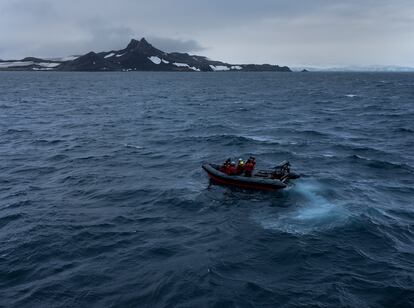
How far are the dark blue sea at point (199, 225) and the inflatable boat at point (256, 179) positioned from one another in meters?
0.65

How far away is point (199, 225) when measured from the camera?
22.5 m

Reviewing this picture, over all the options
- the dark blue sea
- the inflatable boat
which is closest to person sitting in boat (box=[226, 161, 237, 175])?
the inflatable boat

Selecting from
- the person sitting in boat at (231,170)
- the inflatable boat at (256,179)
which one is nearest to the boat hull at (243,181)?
the inflatable boat at (256,179)

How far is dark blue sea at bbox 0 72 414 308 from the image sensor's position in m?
16.0

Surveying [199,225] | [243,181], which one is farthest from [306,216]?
[199,225]

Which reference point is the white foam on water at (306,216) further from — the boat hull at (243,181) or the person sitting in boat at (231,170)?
the person sitting in boat at (231,170)

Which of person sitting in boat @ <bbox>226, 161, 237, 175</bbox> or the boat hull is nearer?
the boat hull

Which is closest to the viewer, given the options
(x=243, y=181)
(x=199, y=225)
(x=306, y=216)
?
(x=199, y=225)

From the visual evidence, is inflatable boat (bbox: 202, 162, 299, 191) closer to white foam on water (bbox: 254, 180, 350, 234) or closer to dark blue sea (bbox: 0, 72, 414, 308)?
dark blue sea (bbox: 0, 72, 414, 308)

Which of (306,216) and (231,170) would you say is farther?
(231,170)

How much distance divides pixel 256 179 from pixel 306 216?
5153mm

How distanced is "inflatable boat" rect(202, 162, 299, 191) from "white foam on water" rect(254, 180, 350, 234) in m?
1.38

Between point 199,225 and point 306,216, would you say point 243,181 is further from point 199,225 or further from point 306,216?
point 199,225

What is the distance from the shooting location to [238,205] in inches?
1006
